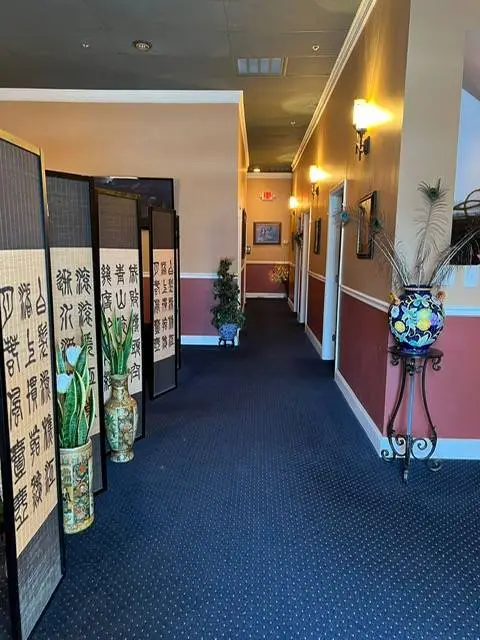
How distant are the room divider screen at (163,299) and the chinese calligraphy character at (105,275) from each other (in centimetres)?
107

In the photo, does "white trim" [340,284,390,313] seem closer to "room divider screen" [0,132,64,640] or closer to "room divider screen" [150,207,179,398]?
"room divider screen" [150,207,179,398]

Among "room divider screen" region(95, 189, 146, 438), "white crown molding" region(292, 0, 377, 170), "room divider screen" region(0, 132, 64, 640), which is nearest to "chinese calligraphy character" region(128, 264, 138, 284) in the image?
"room divider screen" region(95, 189, 146, 438)

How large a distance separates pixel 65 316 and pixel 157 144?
4.24 m

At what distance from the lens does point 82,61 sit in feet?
15.8

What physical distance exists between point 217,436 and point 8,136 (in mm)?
2428

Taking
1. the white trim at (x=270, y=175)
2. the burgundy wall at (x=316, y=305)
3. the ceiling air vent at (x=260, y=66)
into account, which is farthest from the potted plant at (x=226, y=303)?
the white trim at (x=270, y=175)

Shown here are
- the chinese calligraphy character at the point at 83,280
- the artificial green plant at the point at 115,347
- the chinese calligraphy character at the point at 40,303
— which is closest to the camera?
the chinese calligraphy character at the point at 40,303

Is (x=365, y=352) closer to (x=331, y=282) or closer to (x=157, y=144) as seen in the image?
(x=331, y=282)

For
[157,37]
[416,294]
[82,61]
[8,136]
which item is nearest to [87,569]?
[8,136]

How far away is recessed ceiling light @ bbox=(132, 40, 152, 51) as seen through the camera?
14.2 feet

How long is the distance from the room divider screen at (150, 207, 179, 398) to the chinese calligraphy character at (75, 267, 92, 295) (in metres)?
1.58

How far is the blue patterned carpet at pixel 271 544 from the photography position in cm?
170

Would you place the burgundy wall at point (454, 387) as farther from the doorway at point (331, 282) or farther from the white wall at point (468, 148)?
the doorway at point (331, 282)

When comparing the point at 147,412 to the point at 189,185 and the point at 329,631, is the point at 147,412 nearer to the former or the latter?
the point at 329,631
